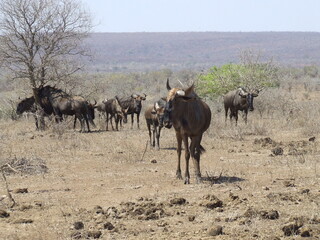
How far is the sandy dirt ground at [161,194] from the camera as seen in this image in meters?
8.59

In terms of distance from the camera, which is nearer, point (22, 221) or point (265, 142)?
point (22, 221)

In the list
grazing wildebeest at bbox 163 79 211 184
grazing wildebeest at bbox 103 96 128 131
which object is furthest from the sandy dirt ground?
grazing wildebeest at bbox 103 96 128 131

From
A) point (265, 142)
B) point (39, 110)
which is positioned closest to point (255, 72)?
point (39, 110)

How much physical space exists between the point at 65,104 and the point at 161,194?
584 inches

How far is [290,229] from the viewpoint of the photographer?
807cm

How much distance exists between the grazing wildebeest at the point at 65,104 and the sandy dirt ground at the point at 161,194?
6.29 m

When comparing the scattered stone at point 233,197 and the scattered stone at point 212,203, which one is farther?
the scattered stone at point 233,197

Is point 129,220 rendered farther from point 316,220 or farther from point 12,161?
point 12,161

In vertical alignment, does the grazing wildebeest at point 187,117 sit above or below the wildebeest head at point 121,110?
above

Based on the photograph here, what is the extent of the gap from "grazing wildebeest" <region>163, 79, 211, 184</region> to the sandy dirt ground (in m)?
0.57

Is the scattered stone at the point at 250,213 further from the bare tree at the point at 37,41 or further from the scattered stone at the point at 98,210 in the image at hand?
the bare tree at the point at 37,41

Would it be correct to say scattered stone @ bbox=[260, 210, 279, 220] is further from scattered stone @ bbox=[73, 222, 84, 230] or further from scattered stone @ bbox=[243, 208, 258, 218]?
scattered stone @ bbox=[73, 222, 84, 230]

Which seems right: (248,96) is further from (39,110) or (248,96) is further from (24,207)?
(24,207)

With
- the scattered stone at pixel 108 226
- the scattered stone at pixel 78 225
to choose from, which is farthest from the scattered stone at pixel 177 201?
the scattered stone at pixel 78 225
